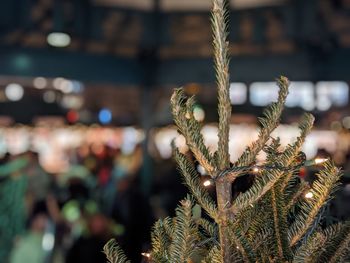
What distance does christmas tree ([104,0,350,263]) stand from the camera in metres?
1.66

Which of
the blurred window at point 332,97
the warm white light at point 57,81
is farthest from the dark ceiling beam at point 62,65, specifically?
the blurred window at point 332,97

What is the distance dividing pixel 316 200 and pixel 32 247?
16.0 ft

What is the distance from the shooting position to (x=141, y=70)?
12.4 m

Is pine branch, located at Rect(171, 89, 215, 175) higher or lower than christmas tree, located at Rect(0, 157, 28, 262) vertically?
higher

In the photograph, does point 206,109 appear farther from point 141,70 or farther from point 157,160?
point 141,70

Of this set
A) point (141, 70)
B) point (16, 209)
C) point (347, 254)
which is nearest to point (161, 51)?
point (141, 70)

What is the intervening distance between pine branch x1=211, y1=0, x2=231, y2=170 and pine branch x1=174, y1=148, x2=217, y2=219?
11 cm

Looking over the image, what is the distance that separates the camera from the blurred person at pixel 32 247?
6.23 metres

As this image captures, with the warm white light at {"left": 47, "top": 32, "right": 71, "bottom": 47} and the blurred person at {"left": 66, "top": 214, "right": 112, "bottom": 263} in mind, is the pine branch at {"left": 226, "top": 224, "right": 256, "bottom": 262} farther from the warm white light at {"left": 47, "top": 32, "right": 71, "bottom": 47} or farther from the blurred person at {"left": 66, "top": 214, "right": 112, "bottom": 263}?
the warm white light at {"left": 47, "top": 32, "right": 71, "bottom": 47}

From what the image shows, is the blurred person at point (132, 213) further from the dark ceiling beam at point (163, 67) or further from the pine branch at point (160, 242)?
the pine branch at point (160, 242)

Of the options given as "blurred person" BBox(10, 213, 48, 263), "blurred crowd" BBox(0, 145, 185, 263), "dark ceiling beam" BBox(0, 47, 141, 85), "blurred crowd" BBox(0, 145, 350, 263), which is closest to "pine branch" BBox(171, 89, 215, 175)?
"blurred crowd" BBox(0, 145, 350, 263)

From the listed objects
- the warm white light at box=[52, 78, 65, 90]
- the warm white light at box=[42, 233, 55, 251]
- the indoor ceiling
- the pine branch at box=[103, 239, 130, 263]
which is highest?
the indoor ceiling

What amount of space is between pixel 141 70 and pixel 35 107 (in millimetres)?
6731

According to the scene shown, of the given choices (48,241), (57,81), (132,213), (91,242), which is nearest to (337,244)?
(91,242)
